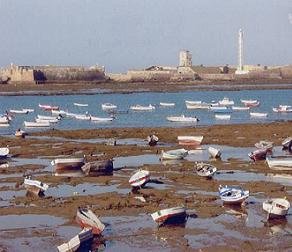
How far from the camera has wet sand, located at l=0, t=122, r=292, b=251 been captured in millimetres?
19422

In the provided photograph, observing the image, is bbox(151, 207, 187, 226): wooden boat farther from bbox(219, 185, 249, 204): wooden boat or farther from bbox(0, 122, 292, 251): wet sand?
bbox(219, 185, 249, 204): wooden boat

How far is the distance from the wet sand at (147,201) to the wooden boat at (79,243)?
78 centimetres

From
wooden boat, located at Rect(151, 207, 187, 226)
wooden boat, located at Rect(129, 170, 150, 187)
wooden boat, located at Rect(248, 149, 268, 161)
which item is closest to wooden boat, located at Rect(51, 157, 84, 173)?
wooden boat, located at Rect(129, 170, 150, 187)

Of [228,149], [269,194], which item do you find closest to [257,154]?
[228,149]

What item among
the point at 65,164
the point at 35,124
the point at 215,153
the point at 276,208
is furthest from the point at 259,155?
the point at 35,124

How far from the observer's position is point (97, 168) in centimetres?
3078

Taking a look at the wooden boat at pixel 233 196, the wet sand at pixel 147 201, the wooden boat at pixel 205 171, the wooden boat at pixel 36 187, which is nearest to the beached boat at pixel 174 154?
the wet sand at pixel 147 201

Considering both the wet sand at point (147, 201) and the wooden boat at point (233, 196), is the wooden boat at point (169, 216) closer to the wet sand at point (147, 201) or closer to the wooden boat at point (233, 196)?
the wet sand at point (147, 201)

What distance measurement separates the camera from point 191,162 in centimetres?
3400

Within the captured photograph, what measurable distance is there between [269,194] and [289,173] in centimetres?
508

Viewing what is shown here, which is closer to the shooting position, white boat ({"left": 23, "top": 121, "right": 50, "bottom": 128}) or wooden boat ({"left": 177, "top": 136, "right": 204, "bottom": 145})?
wooden boat ({"left": 177, "top": 136, "right": 204, "bottom": 145})

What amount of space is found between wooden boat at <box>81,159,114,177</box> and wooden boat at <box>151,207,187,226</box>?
9.83 meters

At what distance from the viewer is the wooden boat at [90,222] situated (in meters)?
19.7

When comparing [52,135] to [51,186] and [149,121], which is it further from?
[51,186]
